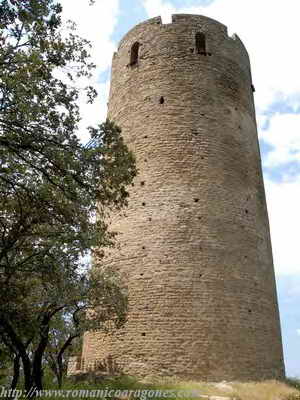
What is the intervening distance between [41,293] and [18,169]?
11.8 ft

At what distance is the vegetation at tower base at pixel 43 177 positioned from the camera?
655 cm

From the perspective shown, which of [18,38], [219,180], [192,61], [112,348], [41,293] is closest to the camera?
[18,38]

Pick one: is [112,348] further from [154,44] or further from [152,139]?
[154,44]

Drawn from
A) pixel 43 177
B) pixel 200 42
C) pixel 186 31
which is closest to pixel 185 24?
pixel 186 31

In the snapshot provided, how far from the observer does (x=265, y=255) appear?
45.5 feet

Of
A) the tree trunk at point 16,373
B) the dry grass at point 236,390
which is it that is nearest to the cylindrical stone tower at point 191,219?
the dry grass at point 236,390

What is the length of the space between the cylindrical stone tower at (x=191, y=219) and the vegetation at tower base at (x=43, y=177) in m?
2.89

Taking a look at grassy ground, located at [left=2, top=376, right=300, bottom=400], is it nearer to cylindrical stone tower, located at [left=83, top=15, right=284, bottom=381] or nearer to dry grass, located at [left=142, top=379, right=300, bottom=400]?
dry grass, located at [left=142, top=379, right=300, bottom=400]

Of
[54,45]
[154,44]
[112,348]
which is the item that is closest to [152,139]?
[154,44]

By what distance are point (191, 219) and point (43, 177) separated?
19.6 feet

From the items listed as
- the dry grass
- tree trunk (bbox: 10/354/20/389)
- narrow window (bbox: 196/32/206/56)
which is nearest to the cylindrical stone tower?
narrow window (bbox: 196/32/206/56)

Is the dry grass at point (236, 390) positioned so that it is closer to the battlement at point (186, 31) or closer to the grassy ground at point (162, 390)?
Result: the grassy ground at point (162, 390)

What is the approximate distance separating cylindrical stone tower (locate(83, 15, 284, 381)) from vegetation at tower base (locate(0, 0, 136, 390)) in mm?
2891

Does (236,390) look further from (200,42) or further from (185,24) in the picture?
(185,24)
